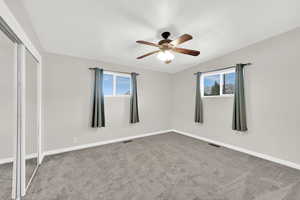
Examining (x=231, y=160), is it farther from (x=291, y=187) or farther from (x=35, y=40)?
(x=35, y=40)

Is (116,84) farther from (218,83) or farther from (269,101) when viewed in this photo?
(269,101)

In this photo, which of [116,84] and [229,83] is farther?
[116,84]

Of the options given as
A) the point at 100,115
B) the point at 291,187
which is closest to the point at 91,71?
the point at 100,115

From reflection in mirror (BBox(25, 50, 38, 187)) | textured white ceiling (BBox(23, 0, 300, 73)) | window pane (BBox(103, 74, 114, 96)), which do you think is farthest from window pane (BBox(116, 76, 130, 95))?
reflection in mirror (BBox(25, 50, 38, 187))

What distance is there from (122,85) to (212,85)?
2.82 m

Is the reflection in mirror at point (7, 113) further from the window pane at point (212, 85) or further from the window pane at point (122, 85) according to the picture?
the window pane at point (212, 85)

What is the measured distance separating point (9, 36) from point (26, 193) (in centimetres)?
194

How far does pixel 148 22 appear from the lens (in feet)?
6.75

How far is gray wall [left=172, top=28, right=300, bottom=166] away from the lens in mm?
2408

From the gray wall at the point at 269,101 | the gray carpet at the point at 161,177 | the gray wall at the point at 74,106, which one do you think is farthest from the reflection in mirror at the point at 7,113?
the gray wall at the point at 269,101

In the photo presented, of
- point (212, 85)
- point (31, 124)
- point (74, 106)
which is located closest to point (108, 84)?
point (74, 106)

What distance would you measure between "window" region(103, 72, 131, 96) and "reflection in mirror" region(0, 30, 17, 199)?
212 cm

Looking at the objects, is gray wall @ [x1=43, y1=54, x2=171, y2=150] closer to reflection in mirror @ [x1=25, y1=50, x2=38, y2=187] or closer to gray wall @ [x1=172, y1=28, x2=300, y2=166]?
reflection in mirror @ [x1=25, y1=50, x2=38, y2=187]

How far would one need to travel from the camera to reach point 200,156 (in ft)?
9.13
